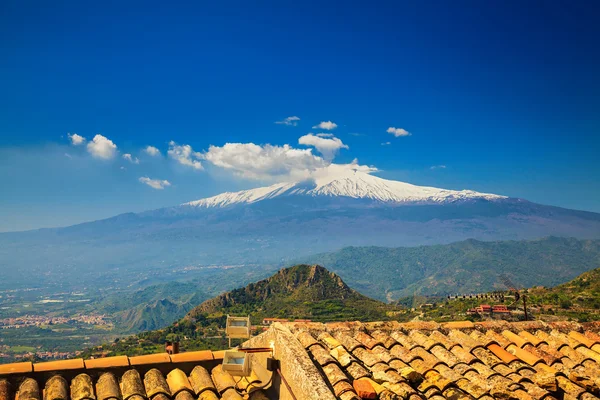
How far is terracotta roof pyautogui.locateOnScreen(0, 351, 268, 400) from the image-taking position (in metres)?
5.44

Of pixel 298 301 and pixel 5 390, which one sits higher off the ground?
pixel 5 390

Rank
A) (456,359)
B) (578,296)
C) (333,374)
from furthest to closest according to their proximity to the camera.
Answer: (578,296) → (456,359) → (333,374)

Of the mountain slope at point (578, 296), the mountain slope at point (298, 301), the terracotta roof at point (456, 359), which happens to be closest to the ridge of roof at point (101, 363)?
the terracotta roof at point (456, 359)

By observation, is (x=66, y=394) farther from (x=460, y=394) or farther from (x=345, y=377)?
(x=460, y=394)

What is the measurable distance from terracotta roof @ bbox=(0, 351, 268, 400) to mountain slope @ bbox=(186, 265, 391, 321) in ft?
310

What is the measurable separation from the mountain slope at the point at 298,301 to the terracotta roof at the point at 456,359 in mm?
92330

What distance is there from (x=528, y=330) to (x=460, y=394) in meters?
3.39

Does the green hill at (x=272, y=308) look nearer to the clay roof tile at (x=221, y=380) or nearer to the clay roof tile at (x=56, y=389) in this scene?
the clay roof tile at (x=221, y=380)

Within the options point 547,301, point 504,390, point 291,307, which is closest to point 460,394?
point 504,390

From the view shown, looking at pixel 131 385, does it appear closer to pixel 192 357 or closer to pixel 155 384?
pixel 155 384

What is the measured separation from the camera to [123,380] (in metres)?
5.82

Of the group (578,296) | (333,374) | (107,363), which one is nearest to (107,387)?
(107,363)

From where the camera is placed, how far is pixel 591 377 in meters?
5.99

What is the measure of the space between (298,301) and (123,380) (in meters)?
117
